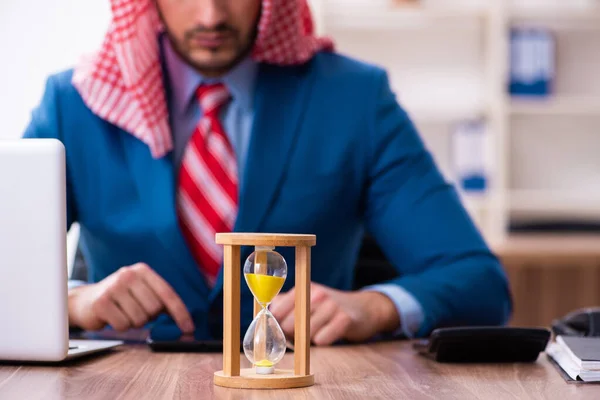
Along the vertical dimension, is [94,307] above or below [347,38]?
below

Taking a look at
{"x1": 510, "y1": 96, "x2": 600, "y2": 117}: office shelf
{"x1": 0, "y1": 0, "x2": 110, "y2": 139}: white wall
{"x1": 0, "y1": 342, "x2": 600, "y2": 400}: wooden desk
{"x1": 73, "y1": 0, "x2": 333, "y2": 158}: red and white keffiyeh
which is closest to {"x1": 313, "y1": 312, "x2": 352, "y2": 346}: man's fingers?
{"x1": 0, "y1": 342, "x2": 600, "y2": 400}: wooden desk

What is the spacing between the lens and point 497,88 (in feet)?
12.2

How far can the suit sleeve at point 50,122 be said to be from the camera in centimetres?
167

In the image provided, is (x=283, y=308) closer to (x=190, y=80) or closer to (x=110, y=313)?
(x=110, y=313)

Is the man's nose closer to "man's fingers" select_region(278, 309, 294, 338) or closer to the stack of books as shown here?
"man's fingers" select_region(278, 309, 294, 338)

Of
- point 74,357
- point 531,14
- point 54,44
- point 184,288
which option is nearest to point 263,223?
point 184,288

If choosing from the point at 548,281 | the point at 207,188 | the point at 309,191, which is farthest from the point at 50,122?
the point at 548,281

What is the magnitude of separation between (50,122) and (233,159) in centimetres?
37

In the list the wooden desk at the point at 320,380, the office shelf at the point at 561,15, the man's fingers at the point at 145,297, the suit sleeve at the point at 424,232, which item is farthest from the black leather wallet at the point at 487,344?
the office shelf at the point at 561,15

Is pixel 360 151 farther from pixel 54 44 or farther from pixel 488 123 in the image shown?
pixel 488 123

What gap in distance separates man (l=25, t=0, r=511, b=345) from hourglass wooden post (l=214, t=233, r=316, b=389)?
57cm

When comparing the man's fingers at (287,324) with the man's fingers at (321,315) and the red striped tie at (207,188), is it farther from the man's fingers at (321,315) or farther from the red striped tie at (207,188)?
the red striped tie at (207,188)

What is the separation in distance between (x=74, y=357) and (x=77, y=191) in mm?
626

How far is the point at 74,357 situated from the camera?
1088 mm
